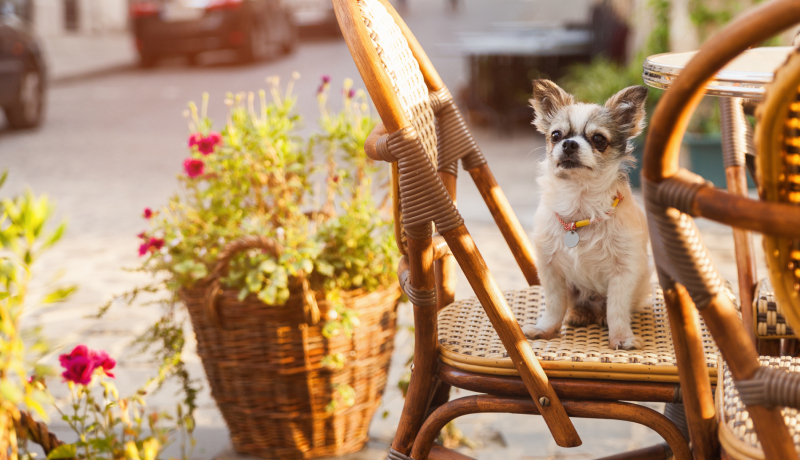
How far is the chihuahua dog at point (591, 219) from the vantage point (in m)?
1.70

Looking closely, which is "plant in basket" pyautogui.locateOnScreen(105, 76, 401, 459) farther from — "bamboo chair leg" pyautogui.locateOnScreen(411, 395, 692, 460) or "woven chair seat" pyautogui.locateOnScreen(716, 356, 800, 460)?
"woven chair seat" pyautogui.locateOnScreen(716, 356, 800, 460)

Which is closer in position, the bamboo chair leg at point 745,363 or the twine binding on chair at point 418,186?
the bamboo chair leg at point 745,363

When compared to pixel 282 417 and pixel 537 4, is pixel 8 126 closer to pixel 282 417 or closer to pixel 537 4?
pixel 282 417

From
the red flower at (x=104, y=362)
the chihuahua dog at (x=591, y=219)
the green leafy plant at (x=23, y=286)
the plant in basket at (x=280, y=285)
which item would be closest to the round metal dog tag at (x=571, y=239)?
the chihuahua dog at (x=591, y=219)

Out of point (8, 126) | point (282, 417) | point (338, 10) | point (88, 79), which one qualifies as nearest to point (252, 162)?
point (282, 417)

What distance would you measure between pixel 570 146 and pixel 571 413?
0.63 meters

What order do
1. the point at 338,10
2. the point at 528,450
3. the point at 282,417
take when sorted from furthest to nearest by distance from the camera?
the point at 528,450, the point at 282,417, the point at 338,10

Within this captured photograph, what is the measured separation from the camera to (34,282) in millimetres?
4191

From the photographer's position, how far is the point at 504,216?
1.96 metres

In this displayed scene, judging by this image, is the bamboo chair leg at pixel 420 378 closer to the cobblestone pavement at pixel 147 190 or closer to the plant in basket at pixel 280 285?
the cobblestone pavement at pixel 147 190

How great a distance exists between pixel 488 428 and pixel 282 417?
83 cm

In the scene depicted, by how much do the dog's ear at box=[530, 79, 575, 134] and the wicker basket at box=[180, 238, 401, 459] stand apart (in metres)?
0.84

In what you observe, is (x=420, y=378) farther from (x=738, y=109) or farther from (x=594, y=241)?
(x=738, y=109)

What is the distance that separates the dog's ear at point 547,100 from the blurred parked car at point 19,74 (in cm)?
744
